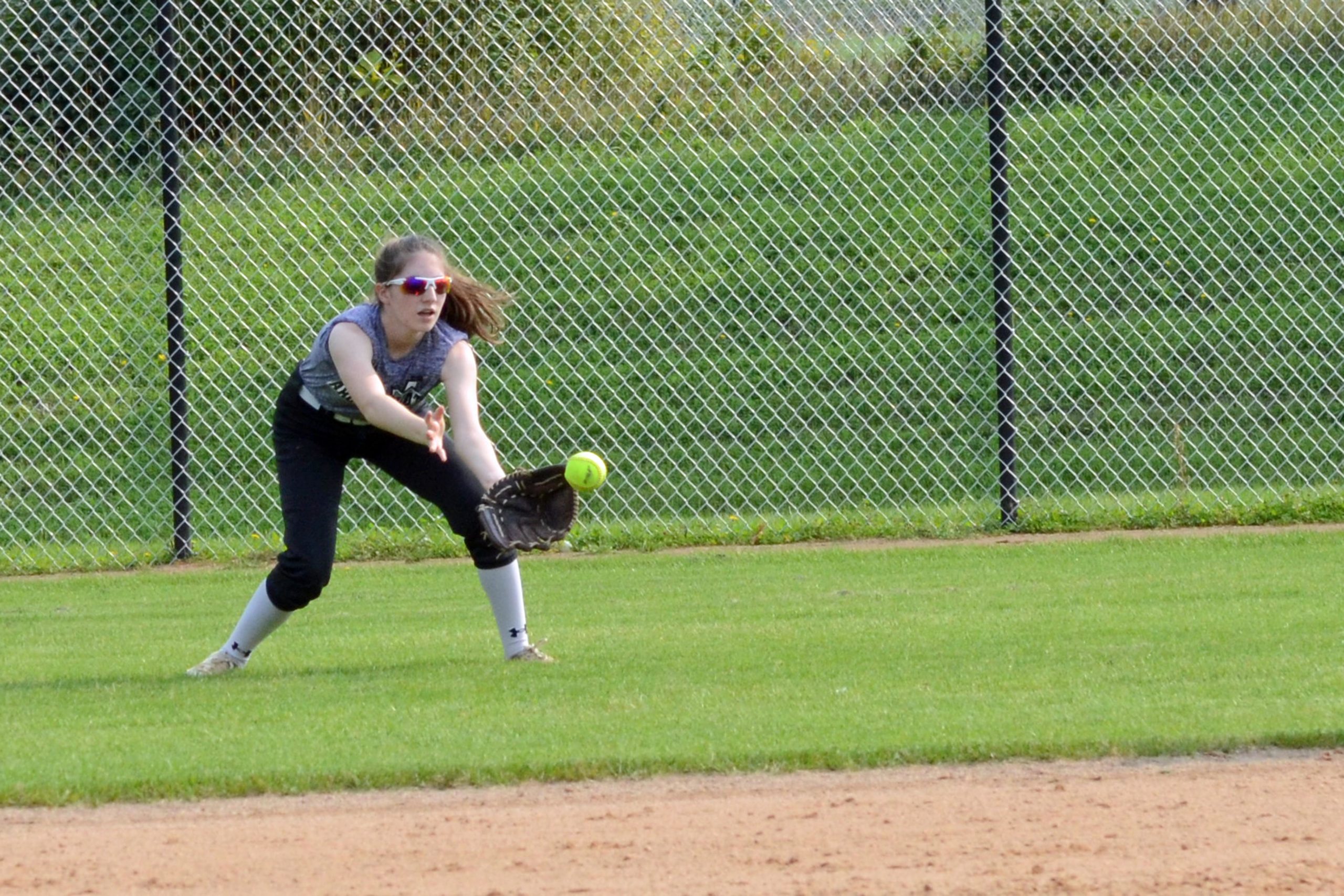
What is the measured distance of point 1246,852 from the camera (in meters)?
3.36

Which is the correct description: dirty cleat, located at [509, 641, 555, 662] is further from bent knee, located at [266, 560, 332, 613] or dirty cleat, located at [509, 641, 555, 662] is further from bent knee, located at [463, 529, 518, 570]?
bent knee, located at [266, 560, 332, 613]

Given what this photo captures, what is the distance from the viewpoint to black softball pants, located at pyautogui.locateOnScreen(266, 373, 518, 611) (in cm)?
525

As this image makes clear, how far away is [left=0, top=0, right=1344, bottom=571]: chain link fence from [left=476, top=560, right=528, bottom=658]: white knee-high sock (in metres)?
2.82

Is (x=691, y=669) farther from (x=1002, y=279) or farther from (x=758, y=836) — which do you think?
(x=1002, y=279)

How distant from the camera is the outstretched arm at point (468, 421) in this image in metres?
5.23

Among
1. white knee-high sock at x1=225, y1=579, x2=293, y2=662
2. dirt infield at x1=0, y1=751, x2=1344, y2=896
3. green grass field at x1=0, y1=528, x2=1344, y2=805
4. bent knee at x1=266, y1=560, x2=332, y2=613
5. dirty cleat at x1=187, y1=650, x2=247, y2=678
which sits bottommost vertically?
dirt infield at x1=0, y1=751, x2=1344, y2=896

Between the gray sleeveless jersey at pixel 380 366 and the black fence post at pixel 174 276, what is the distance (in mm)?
3071

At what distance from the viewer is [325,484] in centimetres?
534

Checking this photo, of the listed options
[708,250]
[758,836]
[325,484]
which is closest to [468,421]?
[325,484]

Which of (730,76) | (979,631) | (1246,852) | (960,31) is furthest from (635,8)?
(1246,852)

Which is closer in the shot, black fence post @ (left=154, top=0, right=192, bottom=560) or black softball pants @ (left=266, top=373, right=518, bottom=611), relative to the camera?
black softball pants @ (left=266, top=373, right=518, bottom=611)

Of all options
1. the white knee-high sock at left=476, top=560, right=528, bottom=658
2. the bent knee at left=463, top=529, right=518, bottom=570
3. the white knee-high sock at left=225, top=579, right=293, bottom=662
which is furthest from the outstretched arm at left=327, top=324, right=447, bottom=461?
the white knee-high sock at left=225, top=579, right=293, bottom=662

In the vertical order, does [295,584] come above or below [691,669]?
above

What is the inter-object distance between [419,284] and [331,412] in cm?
54
